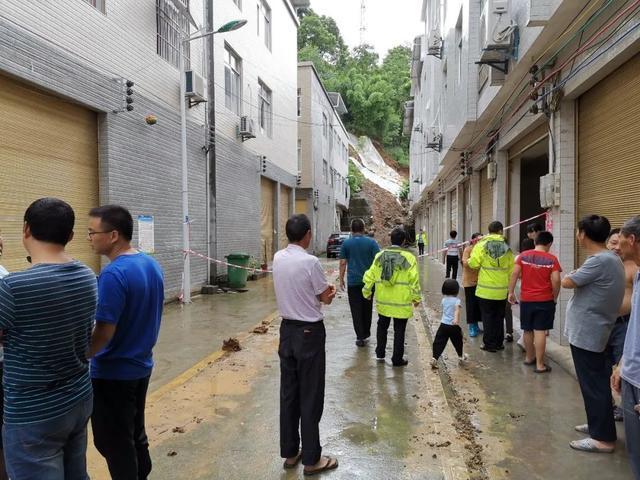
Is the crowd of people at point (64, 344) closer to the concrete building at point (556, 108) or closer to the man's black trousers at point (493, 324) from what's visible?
the concrete building at point (556, 108)

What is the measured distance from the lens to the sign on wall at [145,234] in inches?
392

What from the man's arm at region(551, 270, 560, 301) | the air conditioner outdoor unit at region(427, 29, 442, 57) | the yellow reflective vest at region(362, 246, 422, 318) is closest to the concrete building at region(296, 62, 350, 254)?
the air conditioner outdoor unit at region(427, 29, 442, 57)

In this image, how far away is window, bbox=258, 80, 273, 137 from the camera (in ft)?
60.4

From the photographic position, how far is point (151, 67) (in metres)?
10.5

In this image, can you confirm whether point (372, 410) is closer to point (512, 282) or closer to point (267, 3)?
point (512, 282)

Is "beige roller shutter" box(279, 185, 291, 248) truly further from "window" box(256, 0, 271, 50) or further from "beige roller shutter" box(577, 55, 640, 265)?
"beige roller shutter" box(577, 55, 640, 265)

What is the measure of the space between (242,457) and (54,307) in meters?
2.19

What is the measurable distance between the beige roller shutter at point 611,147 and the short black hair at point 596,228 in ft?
5.83

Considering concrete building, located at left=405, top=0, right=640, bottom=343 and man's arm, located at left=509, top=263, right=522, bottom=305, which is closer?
concrete building, located at left=405, top=0, right=640, bottom=343

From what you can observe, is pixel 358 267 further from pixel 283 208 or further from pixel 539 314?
pixel 283 208

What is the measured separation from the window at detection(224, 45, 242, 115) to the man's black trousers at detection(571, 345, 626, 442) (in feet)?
43.1

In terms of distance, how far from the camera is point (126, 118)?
9.62m

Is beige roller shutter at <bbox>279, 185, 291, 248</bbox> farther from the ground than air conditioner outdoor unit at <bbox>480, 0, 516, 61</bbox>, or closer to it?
closer to it

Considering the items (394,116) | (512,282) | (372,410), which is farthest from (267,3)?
(394,116)
